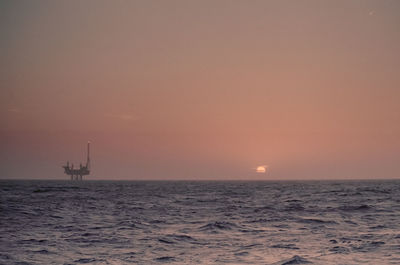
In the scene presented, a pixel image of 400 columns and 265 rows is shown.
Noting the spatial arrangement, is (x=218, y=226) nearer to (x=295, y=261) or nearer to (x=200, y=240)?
(x=200, y=240)

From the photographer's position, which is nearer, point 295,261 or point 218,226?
point 295,261

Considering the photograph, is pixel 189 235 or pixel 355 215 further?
pixel 355 215

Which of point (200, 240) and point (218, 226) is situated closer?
point (200, 240)

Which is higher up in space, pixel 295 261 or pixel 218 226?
pixel 295 261

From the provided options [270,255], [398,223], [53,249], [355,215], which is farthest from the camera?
[355,215]

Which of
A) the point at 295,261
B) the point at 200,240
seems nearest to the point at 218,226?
the point at 200,240

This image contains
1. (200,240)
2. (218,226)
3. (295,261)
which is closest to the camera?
(295,261)

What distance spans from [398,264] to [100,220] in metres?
19.3

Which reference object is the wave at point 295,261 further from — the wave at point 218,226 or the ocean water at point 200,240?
the wave at point 218,226

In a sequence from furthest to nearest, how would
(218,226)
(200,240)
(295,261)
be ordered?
(218,226)
(200,240)
(295,261)

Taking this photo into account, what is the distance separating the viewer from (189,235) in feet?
69.4

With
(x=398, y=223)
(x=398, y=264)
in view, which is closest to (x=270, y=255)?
(x=398, y=264)

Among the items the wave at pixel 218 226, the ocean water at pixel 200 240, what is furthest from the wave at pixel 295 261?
the wave at pixel 218 226

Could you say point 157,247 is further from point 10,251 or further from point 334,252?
point 334,252
